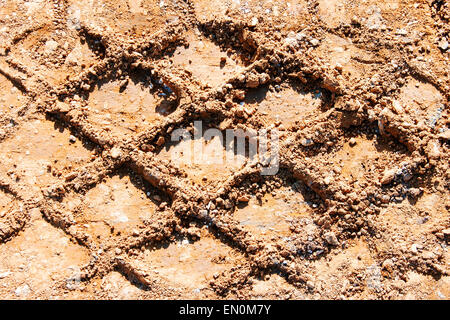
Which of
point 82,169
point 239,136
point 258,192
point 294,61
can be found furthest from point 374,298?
point 82,169

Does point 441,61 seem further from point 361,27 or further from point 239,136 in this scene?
point 239,136

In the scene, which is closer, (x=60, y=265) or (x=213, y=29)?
(x=60, y=265)

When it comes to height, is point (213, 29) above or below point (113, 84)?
above

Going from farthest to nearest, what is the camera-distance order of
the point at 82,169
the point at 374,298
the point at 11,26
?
1. the point at 11,26
2. the point at 82,169
3. the point at 374,298

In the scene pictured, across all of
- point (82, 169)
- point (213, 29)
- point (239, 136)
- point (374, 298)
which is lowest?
point (374, 298)

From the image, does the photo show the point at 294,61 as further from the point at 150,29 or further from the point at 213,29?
the point at 150,29

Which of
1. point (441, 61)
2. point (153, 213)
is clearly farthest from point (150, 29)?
point (441, 61)

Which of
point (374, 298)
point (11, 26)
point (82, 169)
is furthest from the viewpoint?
point (11, 26)
